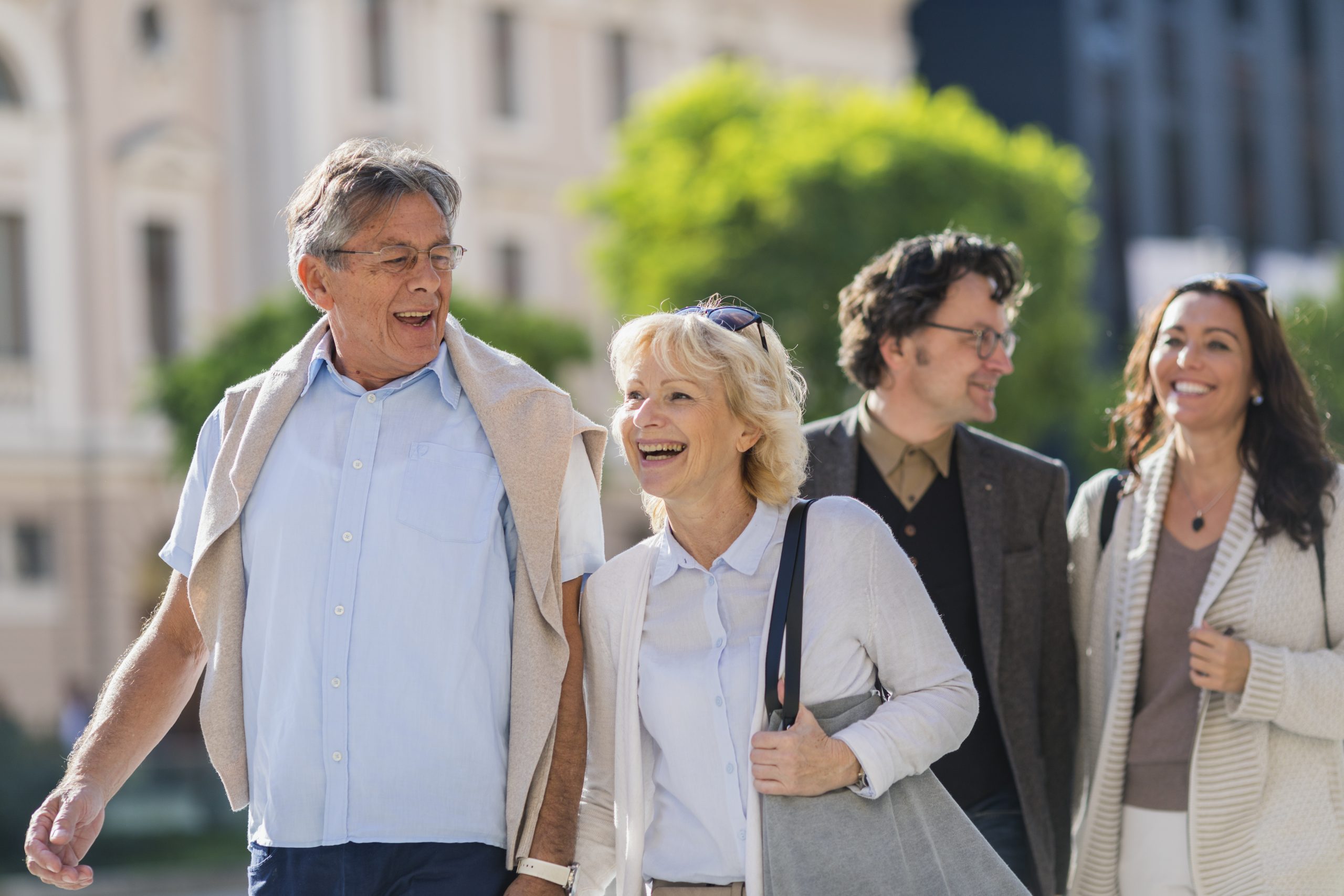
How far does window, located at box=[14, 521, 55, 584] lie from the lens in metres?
27.3

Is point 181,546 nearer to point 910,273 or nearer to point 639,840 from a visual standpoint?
point 639,840

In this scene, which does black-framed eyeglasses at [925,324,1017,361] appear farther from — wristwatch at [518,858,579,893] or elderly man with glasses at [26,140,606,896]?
wristwatch at [518,858,579,893]

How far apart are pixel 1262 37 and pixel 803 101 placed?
25401mm

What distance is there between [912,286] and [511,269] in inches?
1075

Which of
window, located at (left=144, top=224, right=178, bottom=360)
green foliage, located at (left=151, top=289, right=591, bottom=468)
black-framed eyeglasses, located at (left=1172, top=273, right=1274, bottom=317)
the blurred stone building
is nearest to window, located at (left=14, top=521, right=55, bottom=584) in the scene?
the blurred stone building

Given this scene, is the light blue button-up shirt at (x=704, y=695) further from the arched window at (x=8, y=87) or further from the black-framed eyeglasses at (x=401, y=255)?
the arched window at (x=8, y=87)

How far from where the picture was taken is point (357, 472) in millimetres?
4004

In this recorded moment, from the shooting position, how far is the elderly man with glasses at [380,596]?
3.88m

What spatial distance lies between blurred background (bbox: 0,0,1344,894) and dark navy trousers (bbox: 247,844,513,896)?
44.3ft

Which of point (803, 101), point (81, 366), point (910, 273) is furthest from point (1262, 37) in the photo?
point (910, 273)

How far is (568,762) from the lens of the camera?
402 centimetres

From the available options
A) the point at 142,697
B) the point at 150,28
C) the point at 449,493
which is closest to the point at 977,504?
the point at 449,493

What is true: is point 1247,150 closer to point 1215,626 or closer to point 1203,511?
point 1203,511

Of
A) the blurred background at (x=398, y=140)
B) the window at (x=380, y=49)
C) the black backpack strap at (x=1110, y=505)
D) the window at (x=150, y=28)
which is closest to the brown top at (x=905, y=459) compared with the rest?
the black backpack strap at (x=1110, y=505)
